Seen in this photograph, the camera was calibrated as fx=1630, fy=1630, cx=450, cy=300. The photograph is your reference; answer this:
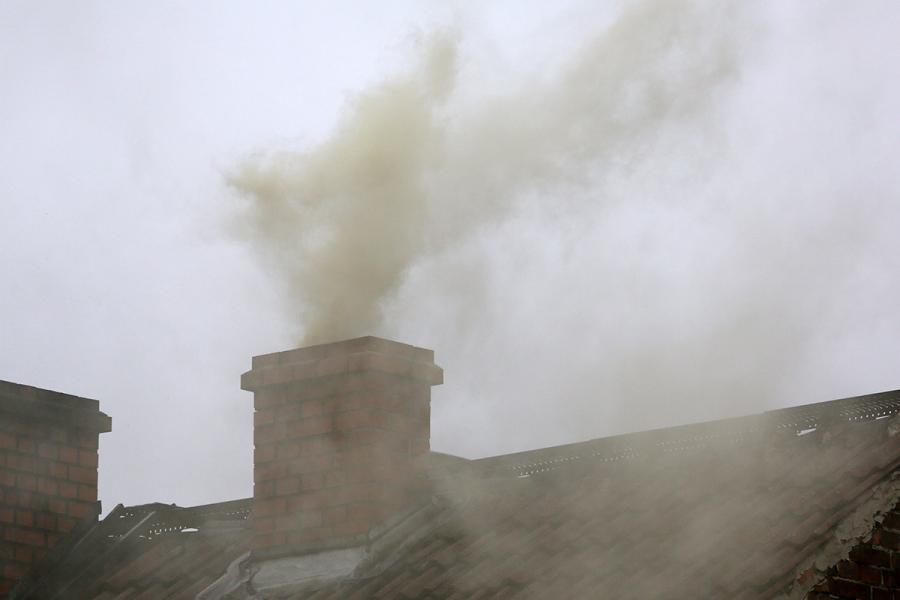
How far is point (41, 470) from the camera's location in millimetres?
11852

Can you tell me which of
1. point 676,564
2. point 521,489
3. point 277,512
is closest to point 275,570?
point 277,512

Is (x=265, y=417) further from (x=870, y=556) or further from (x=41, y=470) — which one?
(x=870, y=556)

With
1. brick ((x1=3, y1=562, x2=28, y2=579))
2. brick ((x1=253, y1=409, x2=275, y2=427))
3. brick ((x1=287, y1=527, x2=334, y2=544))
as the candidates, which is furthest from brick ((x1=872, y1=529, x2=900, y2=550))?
brick ((x1=3, y1=562, x2=28, y2=579))

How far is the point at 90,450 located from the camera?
12.2m

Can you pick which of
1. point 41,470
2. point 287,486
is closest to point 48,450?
point 41,470

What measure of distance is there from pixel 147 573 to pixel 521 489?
2921 mm

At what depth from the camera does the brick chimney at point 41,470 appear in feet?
37.8

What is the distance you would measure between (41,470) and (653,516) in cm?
515

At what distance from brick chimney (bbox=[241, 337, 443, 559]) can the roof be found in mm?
287

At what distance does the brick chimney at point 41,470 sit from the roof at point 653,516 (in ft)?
2.87

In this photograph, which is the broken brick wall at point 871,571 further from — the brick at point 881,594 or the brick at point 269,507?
the brick at point 269,507

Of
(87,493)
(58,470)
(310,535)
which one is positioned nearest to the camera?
(310,535)

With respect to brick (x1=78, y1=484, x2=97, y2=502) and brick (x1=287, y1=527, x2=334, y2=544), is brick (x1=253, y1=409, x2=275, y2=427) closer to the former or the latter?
brick (x1=287, y1=527, x2=334, y2=544)

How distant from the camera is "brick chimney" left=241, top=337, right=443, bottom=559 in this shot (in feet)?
32.0
